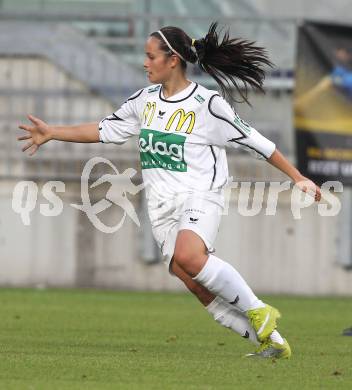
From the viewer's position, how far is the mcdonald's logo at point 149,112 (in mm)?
8555

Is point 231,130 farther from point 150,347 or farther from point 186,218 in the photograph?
point 150,347

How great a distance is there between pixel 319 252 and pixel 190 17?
3271mm

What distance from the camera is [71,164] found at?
16562 mm

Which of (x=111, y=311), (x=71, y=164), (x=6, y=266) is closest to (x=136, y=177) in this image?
(x=71, y=164)

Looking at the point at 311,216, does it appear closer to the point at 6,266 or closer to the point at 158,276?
the point at 158,276

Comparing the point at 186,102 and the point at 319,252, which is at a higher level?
the point at 186,102

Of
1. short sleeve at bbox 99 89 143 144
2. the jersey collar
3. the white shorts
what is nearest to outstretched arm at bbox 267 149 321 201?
the white shorts

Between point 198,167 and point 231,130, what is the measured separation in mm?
308

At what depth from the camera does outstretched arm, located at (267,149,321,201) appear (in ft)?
26.5

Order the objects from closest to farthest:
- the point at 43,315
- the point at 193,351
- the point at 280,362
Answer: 1. the point at 280,362
2. the point at 193,351
3. the point at 43,315

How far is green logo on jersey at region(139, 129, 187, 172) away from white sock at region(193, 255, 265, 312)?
64 cm

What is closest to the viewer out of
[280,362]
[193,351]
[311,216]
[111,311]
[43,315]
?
[280,362]

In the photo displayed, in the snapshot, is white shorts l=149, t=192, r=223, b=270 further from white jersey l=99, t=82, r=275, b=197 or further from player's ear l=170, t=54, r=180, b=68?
player's ear l=170, t=54, r=180, b=68

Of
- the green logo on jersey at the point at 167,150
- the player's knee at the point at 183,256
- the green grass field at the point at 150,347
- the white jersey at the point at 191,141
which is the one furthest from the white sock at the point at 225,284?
the green logo on jersey at the point at 167,150
